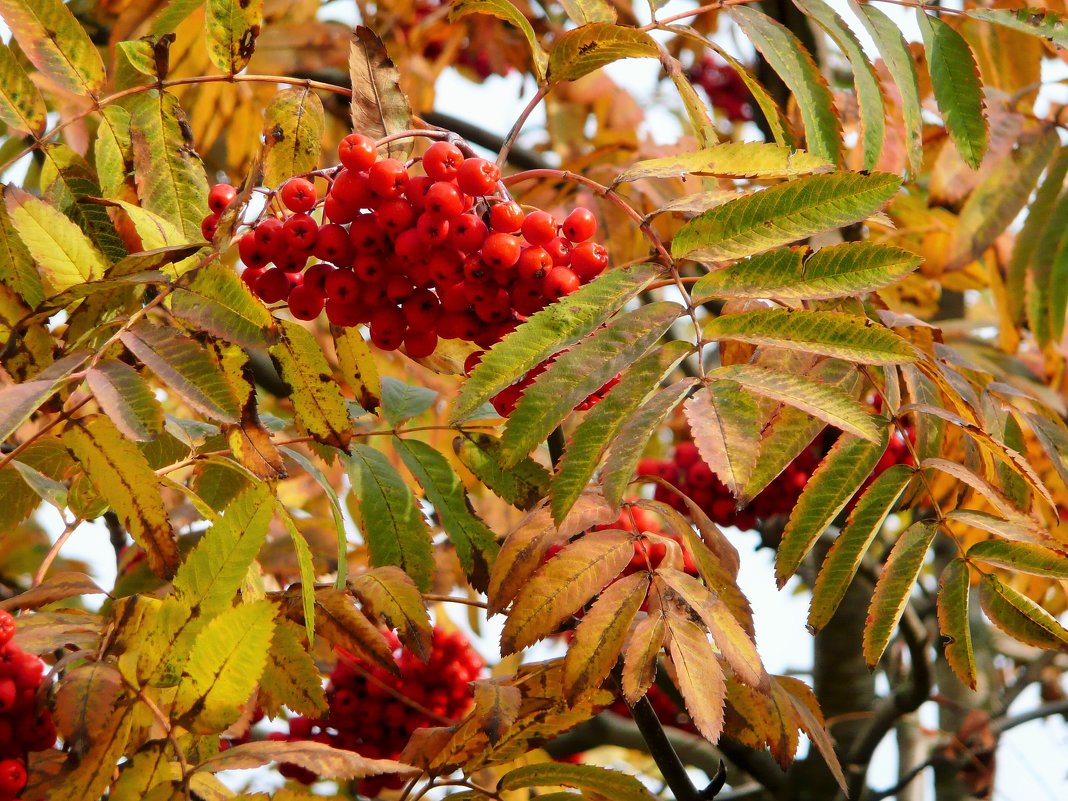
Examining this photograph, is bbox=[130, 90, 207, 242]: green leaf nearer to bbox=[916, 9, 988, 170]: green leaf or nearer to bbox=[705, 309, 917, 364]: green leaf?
bbox=[705, 309, 917, 364]: green leaf

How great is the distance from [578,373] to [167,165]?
731mm

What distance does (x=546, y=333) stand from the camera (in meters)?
1.19

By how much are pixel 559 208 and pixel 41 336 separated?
1799 millimetres

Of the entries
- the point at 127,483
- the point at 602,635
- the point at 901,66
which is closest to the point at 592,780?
the point at 602,635

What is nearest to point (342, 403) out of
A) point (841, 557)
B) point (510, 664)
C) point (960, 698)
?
point (841, 557)

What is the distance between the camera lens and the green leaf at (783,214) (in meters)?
1.24

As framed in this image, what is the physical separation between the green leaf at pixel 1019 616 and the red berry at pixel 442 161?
832 mm

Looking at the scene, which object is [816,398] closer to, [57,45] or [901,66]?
[901,66]

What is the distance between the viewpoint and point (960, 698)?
3525 millimetres

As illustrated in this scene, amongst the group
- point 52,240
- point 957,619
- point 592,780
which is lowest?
point 592,780

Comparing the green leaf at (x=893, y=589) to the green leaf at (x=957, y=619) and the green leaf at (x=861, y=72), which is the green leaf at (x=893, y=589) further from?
the green leaf at (x=861, y=72)

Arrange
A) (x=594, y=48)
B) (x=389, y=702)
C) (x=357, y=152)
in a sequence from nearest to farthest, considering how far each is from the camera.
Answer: (x=357, y=152), (x=594, y=48), (x=389, y=702)

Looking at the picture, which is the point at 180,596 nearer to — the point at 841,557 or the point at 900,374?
the point at 841,557

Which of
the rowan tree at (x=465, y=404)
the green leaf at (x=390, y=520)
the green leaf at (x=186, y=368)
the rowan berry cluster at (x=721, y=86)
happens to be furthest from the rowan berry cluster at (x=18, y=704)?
the rowan berry cluster at (x=721, y=86)
